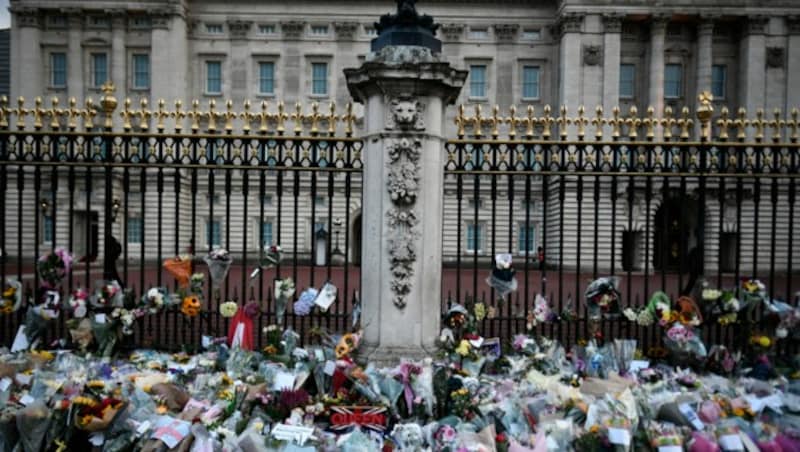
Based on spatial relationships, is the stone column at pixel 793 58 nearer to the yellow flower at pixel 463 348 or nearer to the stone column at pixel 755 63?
the stone column at pixel 755 63

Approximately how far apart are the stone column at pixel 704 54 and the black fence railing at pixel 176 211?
20252 millimetres

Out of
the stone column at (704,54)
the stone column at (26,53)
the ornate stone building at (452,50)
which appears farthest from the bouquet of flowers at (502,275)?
the stone column at (26,53)

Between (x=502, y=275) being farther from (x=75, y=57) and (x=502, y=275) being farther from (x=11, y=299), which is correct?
(x=75, y=57)

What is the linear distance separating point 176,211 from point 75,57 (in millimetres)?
32646

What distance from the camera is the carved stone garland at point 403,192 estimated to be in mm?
5988

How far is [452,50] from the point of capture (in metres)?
35.6

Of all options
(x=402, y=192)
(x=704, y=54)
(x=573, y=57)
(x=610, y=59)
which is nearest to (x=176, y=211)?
(x=402, y=192)

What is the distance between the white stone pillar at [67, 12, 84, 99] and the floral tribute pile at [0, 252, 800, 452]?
32049 millimetres

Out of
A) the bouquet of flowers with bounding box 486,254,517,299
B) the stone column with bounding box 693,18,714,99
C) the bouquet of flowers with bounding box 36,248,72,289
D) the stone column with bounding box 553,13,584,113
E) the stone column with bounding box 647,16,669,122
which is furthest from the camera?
the stone column with bounding box 693,18,714,99

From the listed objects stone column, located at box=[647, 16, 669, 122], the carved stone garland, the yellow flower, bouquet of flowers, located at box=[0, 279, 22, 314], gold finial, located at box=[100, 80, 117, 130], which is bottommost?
the yellow flower

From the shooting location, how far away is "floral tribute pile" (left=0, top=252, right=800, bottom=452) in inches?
181

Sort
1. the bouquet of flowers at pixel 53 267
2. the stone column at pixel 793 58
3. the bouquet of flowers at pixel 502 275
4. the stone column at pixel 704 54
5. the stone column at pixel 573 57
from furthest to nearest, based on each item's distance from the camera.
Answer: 1. the stone column at pixel 793 58
2. the stone column at pixel 704 54
3. the stone column at pixel 573 57
4. the bouquet of flowers at pixel 53 267
5. the bouquet of flowers at pixel 502 275

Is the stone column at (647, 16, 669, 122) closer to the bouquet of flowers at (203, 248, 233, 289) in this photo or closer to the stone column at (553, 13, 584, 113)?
the stone column at (553, 13, 584, 113)

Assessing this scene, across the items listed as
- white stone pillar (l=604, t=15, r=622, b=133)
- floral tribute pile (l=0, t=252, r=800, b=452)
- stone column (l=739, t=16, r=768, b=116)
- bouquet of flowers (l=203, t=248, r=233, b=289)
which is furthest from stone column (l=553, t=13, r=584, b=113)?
bouquet of flowers (l=203, t=248, r=233, b=289)
